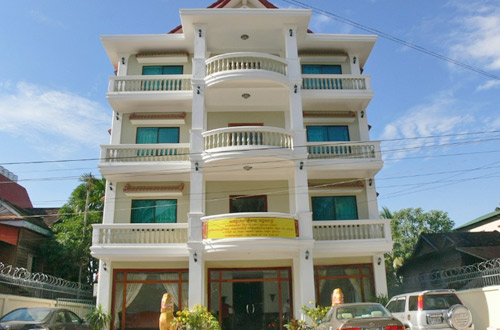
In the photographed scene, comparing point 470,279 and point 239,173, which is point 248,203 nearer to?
point 239,173

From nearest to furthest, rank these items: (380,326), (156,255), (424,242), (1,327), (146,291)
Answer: (380,326) → (1,327) → (156,255) → (146,291) → (424,242)

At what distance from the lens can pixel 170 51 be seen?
70.1 feet

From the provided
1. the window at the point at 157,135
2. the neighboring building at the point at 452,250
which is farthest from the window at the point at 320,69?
the neighboring building at the point at 452,250

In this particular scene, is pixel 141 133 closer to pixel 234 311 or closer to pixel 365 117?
pixel 234 311

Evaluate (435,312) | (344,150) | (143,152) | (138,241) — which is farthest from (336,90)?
(435,312)

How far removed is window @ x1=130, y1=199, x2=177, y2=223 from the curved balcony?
3.22m

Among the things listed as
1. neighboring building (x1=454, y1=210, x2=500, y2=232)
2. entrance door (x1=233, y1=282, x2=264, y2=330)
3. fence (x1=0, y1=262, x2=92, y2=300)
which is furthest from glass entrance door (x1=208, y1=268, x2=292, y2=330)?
neighboring building (x1=454, y1=210, x2=500, y2=232)

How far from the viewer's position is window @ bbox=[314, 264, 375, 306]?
1811 cm

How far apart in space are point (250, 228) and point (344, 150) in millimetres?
5963

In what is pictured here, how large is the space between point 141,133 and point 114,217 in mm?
4191

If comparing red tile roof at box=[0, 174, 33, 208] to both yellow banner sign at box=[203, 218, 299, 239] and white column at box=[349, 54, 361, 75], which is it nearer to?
yellow banner sign at box=[203, 218, 299, 239]

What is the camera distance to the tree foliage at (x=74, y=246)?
23.2 meters

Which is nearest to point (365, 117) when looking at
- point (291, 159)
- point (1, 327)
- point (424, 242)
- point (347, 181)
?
point (347, 181)

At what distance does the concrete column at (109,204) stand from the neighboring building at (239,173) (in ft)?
0.21
